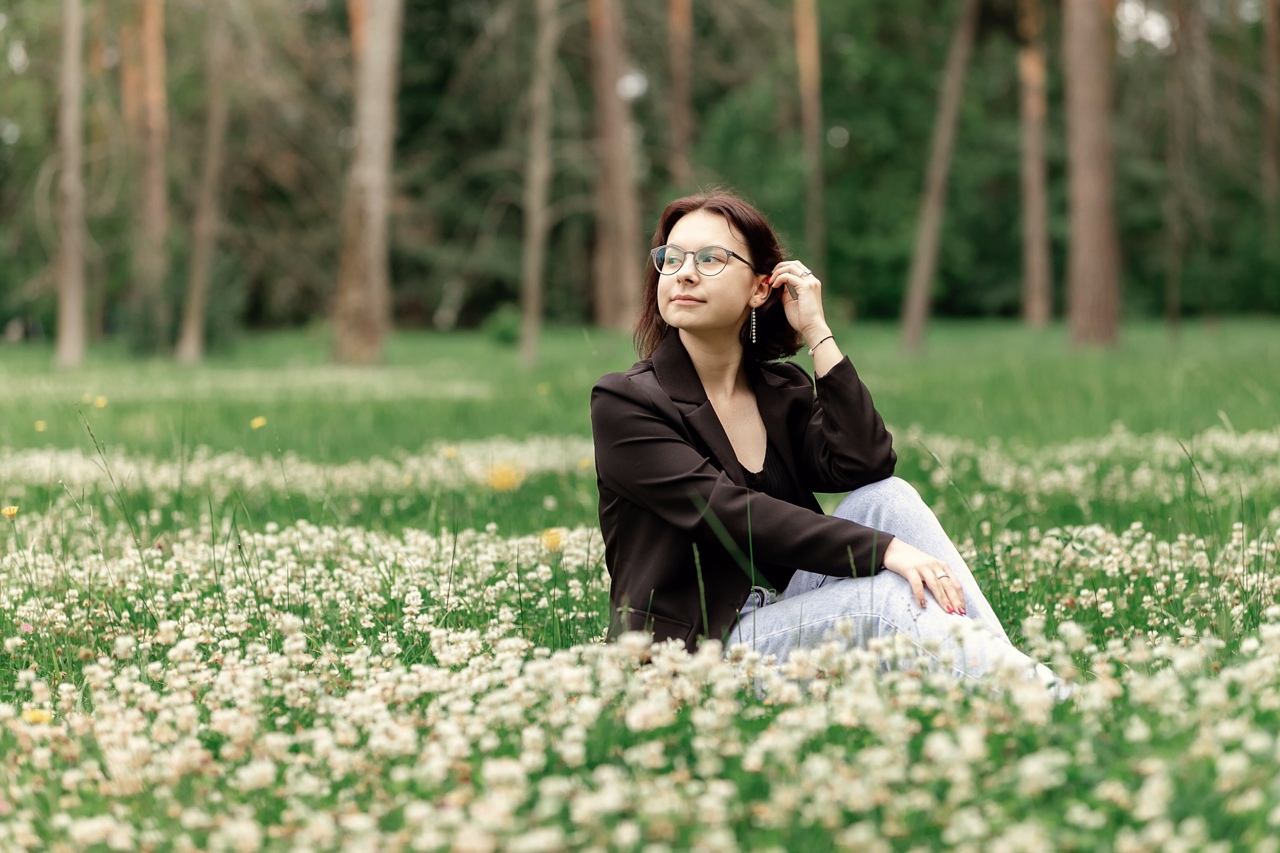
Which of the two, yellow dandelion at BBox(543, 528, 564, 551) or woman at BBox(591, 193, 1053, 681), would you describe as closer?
woman at BBox(591, 193, 1053, 681)

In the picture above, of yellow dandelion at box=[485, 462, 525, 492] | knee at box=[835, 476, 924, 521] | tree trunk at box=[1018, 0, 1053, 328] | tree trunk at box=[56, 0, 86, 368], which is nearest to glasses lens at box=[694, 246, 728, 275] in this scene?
knee at box=[835, 476, 924, 521]

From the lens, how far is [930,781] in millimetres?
2248

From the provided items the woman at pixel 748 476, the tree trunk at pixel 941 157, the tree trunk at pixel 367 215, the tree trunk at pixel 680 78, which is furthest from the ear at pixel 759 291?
the tree trunk at pixel 680 78

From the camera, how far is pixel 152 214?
25.2 metres

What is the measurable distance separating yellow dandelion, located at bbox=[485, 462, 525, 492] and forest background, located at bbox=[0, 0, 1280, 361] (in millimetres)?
12575

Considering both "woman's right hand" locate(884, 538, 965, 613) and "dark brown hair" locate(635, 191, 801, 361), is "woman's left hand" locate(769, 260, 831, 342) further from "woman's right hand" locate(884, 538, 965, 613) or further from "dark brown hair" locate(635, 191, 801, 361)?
"woman's right hand" locate(884, 538, 965, 613)

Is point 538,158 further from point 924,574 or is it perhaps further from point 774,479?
point 924,574

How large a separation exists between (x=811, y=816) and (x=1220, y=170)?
4738cm

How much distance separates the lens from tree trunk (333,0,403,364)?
63.2 feet

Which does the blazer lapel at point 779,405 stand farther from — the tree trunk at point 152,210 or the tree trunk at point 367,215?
the tree trunk at point 152,210

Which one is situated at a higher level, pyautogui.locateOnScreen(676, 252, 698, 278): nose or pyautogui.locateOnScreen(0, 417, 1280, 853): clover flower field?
pyautogui.locateOnScreen(676, 252, 698, 278): nose

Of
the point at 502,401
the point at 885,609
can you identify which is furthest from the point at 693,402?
the point at 502,401

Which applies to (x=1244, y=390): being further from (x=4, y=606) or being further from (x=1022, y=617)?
(x=4, y=606)

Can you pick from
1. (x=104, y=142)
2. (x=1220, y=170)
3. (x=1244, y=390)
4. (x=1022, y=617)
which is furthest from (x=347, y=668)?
(x=1220, y=170)
